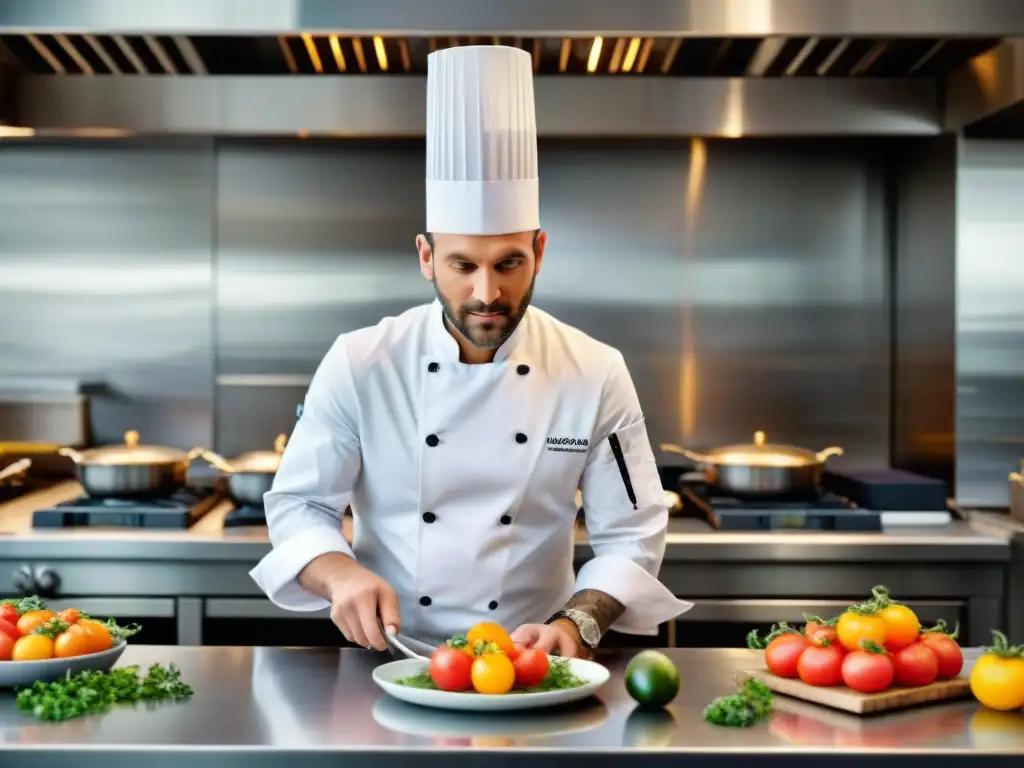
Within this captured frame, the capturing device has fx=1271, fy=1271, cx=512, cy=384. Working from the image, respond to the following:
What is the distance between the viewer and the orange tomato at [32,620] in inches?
74.1

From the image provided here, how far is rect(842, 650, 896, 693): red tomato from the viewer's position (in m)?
1.76

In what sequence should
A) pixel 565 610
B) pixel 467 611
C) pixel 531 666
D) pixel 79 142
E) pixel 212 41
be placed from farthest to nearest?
pixel 79 142, pixel 212 41, pixel 467 611, pixel 565 610, pixel 531 666

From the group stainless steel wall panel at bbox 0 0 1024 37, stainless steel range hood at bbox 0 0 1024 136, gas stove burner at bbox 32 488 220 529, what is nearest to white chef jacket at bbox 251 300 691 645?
stainless steel wall panel at bbox 0 0 1024 37

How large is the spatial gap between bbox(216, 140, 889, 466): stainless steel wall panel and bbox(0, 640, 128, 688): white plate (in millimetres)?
2117

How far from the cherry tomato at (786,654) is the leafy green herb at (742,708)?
0.11 metres

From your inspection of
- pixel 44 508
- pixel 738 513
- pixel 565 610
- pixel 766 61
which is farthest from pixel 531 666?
pixel 766 61

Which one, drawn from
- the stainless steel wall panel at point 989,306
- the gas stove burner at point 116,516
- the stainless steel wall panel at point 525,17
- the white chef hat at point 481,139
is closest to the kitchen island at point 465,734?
the white chef hat at point 481,139

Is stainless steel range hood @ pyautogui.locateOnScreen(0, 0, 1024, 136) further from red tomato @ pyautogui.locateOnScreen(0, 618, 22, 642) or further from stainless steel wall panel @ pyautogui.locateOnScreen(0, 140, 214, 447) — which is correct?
red tomato @ pyautogui.locateOnScreen(0, 618, 22, 642)

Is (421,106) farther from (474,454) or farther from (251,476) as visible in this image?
(474,454)

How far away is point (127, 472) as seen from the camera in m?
3.32

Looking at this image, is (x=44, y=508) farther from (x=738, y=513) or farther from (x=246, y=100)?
(x=738, y=513)

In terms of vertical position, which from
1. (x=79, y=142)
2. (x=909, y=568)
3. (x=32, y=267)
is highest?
(x=79, y=142)

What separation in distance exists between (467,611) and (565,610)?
1.04 ft

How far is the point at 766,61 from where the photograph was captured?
139 inches
